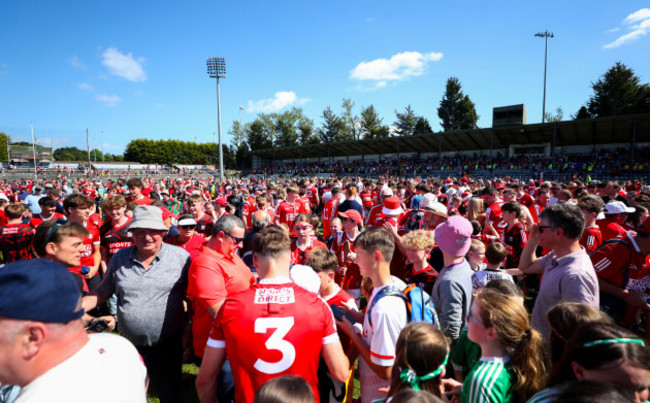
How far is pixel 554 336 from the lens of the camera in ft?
6.20

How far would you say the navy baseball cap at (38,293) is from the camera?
3.55 ft

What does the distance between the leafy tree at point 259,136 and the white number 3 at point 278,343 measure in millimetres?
71656

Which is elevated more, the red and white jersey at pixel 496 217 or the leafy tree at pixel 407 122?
the leafy tree at pixel 407 122

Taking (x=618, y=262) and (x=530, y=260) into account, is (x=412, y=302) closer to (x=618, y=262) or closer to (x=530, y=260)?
(x=530, y=260)

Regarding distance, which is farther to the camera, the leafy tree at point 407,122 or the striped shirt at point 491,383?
the leafy tree at point 407,122

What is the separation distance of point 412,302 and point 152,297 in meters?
2.26

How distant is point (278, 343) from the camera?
5.93 ft

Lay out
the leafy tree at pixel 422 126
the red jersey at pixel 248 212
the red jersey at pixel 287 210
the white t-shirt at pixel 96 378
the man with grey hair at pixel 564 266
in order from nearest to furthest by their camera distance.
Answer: the white t-shirt at pixel 96 378 → the man with grey hair at pixel 564 266 → the red jersey at pixel 287 210 → the red jersey at pixel 248 212 → the leafy tree at pixel 422 126

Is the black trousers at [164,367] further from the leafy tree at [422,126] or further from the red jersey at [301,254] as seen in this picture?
the leafy tree at [422,126]

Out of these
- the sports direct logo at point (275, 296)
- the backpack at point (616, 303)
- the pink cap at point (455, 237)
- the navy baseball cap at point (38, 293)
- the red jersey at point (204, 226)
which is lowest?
the backpack at point (616, 303)

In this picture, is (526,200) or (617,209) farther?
(526,200)

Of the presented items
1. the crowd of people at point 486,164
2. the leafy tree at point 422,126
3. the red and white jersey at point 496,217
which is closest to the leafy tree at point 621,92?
the crowd of people at point 486,164

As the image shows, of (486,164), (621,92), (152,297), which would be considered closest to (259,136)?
(486,164)

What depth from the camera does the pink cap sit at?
111 inches
